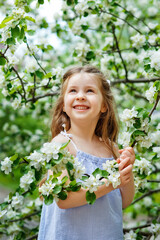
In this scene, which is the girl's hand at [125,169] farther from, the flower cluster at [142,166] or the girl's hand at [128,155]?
the flower cluster at [142,166]

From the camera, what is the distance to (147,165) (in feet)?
6.71

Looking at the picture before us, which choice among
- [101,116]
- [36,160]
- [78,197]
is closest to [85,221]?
[78,197]

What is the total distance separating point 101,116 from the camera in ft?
7.38

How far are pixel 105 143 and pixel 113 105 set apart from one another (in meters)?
0.29

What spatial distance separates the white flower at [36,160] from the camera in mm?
1520

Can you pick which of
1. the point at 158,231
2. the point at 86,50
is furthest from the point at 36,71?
the point at 158,231

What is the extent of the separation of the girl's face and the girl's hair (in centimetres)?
8

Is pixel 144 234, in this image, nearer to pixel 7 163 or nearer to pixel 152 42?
pixel 7 163

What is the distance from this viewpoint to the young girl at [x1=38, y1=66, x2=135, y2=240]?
1.77m

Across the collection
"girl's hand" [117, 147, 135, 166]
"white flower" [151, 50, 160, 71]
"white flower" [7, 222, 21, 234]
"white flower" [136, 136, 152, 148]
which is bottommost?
"white flower" [7, 222, 21, 234]

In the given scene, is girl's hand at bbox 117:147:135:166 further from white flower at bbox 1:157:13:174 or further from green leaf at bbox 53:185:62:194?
white flower at bbox 1:157:13:174

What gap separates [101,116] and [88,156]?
0.44 m

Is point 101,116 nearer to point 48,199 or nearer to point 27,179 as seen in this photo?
point 27,179

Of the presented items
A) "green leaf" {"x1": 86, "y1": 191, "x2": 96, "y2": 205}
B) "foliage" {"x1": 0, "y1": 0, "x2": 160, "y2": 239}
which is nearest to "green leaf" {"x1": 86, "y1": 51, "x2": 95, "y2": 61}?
"foliage" {"x1": 0, "y1": 0, "x2": 160, "y2": 239}
